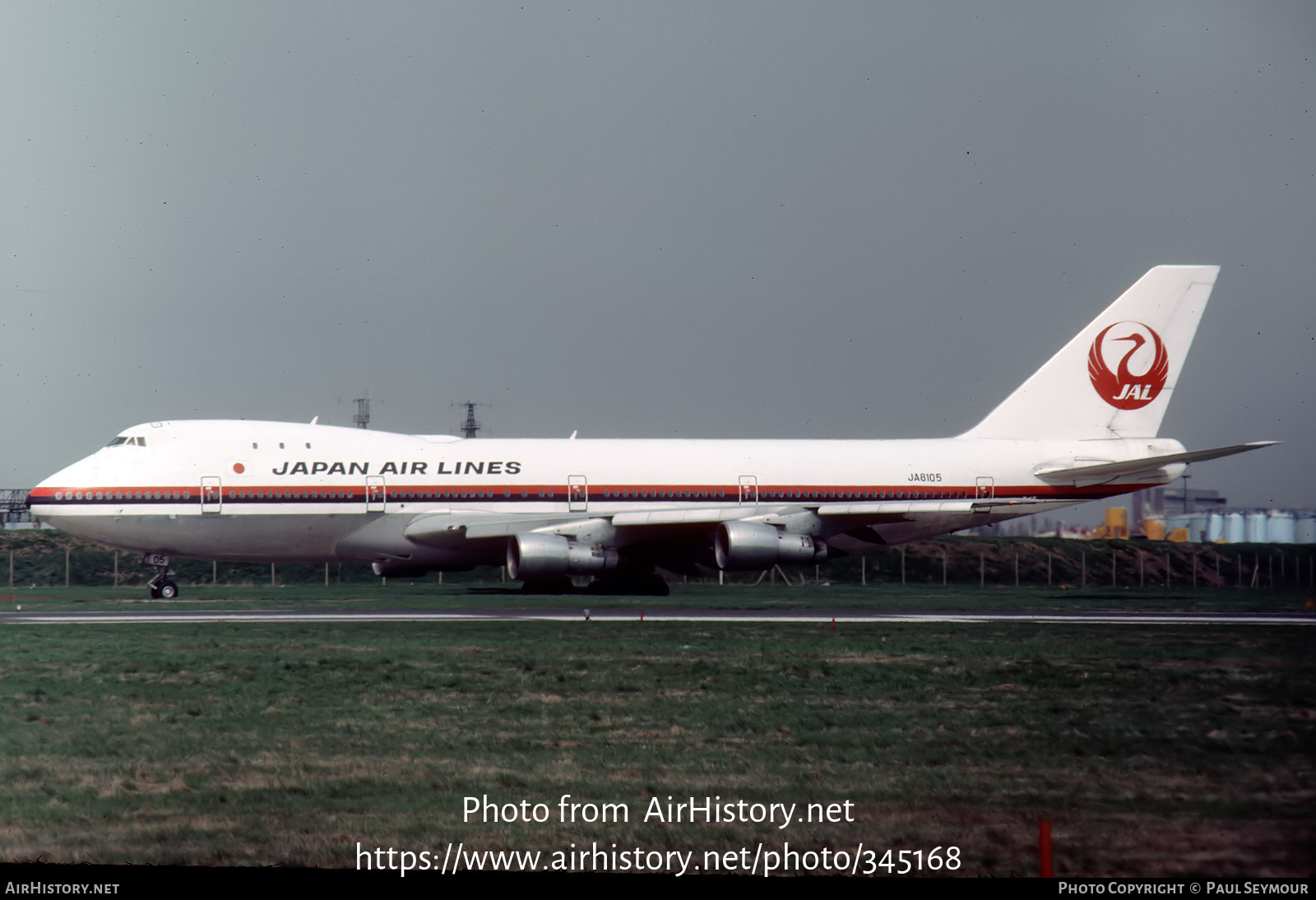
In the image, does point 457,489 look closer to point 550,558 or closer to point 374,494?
point 374,494

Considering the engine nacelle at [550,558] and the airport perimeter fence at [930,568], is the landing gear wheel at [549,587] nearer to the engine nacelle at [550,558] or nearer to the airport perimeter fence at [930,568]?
the engine nacelle at [550,558]

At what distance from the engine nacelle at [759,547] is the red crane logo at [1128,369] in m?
12.5

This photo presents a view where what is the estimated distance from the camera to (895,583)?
5425cm

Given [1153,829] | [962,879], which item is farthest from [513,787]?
[1153,829]

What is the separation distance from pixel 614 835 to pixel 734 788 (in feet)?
6.21

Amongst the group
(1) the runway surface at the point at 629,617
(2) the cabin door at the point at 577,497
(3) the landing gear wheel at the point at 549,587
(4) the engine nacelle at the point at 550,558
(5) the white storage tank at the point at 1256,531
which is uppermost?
(2) the cabin door at the point at 577,497

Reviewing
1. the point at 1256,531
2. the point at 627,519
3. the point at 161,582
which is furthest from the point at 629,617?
the point at 1256,531

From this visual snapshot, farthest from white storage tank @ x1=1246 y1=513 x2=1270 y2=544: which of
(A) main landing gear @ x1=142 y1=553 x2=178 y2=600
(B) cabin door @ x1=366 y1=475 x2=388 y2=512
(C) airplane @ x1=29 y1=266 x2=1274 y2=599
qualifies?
(A) main landing gear @ x1=142 y1=553 x2=178 y2=600

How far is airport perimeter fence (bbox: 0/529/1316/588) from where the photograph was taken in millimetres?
54938

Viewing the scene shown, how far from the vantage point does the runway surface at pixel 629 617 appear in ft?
88.6

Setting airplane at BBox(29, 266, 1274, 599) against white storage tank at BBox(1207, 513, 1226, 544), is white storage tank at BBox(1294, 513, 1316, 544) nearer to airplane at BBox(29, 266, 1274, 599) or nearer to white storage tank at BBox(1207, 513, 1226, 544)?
airplane at BBox(29, 266, 1274, 599)

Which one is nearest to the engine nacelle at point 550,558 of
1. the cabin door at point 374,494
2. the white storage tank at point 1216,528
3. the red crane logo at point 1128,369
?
the cabin door at point 374,494

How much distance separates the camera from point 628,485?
38.9 m

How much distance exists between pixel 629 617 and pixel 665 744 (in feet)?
52.8
